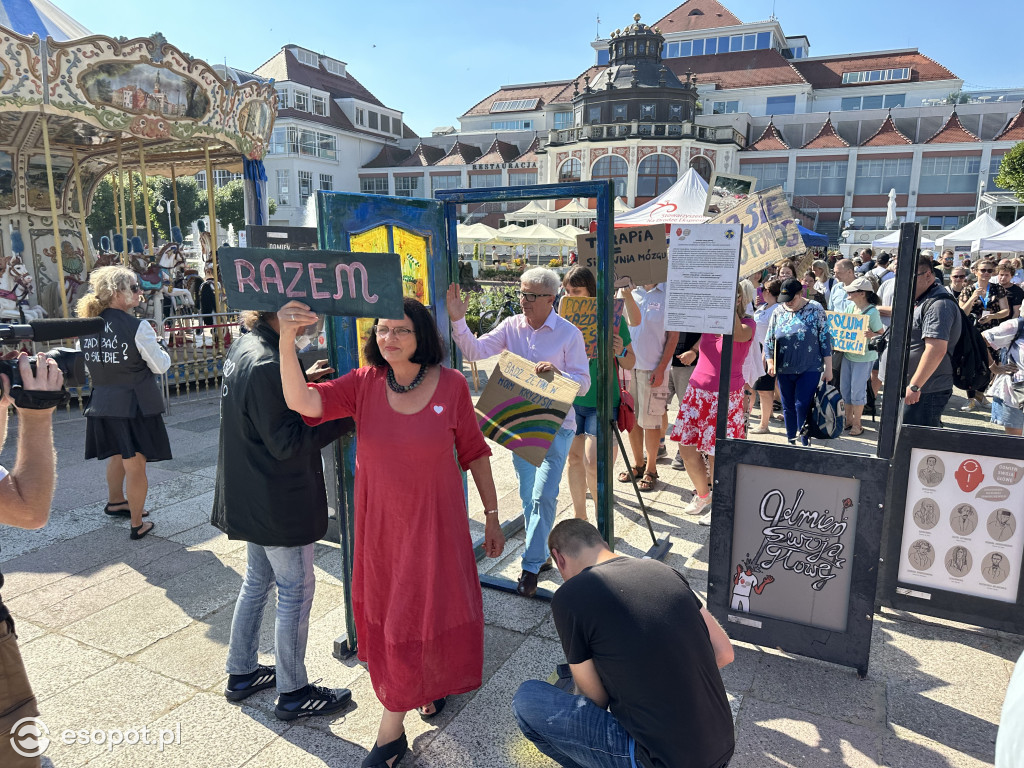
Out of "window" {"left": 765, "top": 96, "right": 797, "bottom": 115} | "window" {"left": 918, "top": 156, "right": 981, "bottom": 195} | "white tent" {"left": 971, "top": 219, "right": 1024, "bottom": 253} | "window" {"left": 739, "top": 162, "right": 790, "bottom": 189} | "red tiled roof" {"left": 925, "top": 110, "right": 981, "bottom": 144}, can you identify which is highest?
"window" {"left": 765, "top": 96, "right": 797, "bottom": 115}

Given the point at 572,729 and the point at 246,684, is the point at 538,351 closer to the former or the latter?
the point at 572,729

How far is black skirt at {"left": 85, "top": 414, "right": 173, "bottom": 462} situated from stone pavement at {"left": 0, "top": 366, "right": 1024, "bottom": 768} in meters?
0.66

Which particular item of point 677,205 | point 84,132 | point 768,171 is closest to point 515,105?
point 768,171

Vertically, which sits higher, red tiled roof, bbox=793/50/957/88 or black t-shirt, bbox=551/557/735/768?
red tiled roof, bbox=793/50/957/88

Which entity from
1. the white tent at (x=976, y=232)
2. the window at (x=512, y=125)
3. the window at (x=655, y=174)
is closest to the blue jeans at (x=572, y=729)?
the white tent at (x=976, y=232)

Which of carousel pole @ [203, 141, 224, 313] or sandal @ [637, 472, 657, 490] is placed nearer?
sandal @ [637, 472, 657, 490]

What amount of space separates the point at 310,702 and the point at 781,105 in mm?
67305

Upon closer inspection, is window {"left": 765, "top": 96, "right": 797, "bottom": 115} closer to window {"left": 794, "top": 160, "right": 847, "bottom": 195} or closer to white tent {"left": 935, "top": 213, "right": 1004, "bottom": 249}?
window {"left": 794, "top": 160, "right": 847, "bottom": 195}

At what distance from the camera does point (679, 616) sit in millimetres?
2041

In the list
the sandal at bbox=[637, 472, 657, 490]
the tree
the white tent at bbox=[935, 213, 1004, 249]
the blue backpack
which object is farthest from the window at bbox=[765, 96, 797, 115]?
the sandal at bbox=[637, 472, 657, 490]

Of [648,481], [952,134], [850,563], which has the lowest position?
[648,481]

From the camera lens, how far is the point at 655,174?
1930 inches

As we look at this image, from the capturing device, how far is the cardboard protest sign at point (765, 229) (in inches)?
142

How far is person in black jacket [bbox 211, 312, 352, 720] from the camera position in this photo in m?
2.65
